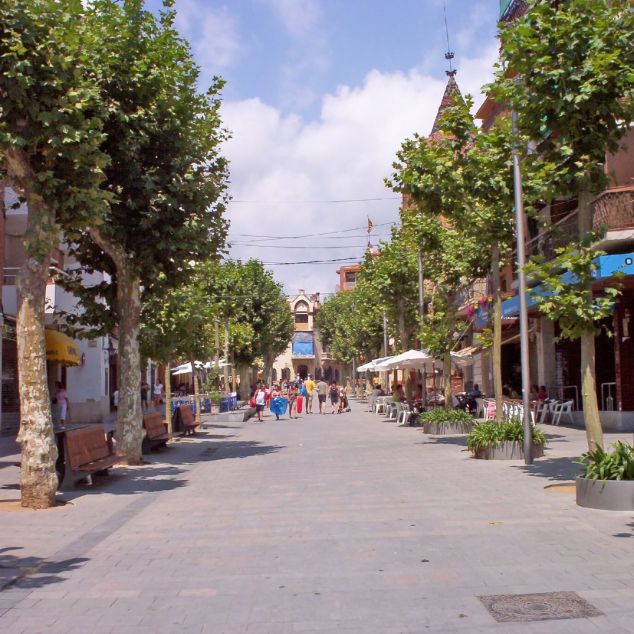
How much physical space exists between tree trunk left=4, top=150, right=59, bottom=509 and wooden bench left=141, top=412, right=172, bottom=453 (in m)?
8.19

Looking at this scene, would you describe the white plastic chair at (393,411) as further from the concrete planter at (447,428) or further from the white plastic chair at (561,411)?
the concrete planter at (447,428)

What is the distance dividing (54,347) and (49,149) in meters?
16.9

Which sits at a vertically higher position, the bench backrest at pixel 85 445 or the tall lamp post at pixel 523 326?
the tall lamp post at pixel 523 326

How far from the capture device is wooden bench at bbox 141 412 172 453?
19.5 metres

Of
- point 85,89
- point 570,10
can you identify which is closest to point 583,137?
point 570,10

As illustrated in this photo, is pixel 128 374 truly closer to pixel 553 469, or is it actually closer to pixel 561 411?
pixel 553 469

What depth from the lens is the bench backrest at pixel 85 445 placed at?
42.3 feet

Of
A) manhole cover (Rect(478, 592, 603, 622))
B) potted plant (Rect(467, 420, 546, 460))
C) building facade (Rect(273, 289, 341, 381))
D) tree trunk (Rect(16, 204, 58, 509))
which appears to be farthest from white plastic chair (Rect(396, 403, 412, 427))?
building facade (Rect(273, 289, 341, 381))

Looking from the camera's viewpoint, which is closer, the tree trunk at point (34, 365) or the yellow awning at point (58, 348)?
the tree trunk at point (34, 365)

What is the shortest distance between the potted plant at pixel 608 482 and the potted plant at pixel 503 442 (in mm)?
5534

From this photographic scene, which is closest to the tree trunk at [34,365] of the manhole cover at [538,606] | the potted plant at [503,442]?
the manhole cover at [538,606]

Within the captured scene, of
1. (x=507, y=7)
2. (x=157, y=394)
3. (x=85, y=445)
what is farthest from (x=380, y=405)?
(x=85, y=445)

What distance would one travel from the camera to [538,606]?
584 cm

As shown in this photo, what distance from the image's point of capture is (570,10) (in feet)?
36.7
